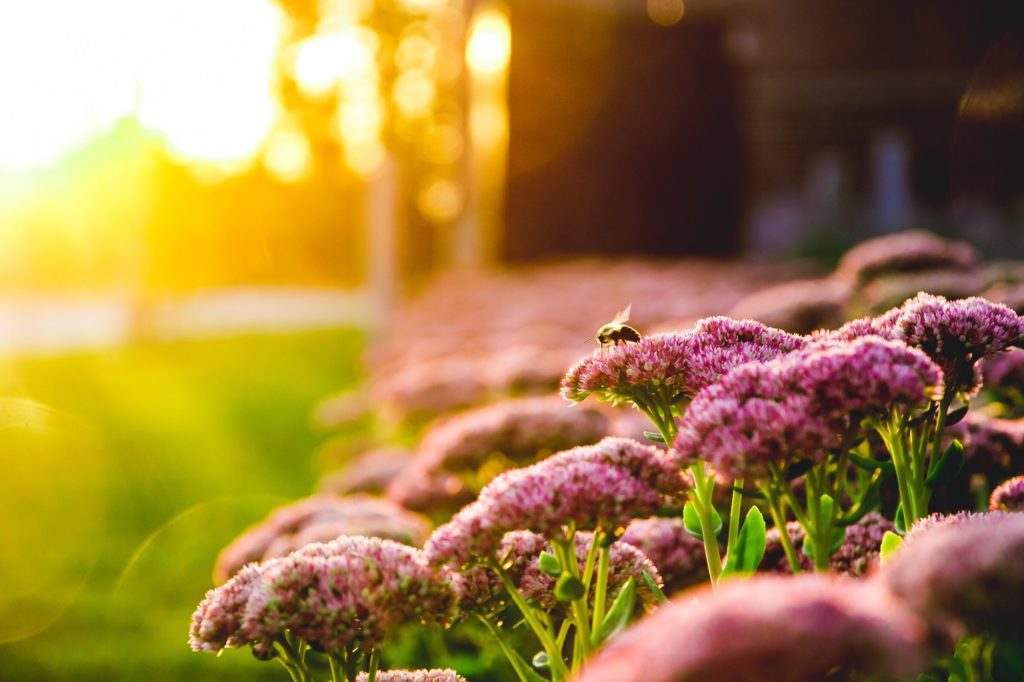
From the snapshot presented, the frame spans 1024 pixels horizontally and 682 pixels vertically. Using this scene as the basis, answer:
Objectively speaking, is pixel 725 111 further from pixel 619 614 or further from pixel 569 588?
pixel 569 588

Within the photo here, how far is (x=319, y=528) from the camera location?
2.96 meters

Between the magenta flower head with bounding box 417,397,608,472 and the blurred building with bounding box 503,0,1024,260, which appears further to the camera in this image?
the blurred building with bounding box 503,0,1024,260

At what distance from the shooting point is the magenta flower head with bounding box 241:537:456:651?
5.00ft

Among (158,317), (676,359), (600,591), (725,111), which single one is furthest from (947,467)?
(158,317)

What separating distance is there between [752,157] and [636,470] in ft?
69.7

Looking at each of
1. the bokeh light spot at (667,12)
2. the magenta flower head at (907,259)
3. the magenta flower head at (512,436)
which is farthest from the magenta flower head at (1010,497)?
the bokeh light spot at (667,12)

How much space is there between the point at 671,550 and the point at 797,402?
0.93 m

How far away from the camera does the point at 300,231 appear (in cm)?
4819

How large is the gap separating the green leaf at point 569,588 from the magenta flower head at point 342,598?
0.24 metres

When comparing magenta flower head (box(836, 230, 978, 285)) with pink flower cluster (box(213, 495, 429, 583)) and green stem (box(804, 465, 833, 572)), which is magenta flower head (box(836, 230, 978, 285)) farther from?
green stem (box(804, 465, 833, 572))

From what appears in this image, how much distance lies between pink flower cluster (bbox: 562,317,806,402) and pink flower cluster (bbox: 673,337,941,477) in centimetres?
20

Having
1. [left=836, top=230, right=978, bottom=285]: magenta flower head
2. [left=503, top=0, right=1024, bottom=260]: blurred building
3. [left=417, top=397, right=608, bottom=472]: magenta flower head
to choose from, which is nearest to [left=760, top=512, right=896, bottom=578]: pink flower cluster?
[left=417, top=397, right=608, bottom=472]: magenta flower head

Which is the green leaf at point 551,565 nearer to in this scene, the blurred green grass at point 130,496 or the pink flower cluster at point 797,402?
the pink flower cluster at point 797,402

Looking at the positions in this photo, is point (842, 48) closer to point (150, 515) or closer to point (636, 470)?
point (150, 515)
